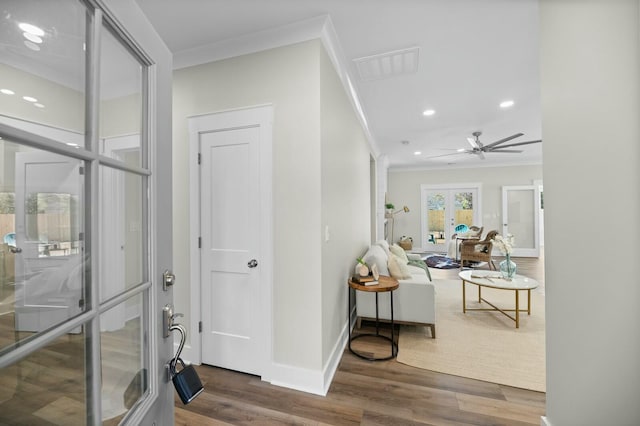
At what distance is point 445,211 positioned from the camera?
863 cm

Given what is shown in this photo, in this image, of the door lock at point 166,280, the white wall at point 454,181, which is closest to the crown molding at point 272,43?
the door lock at point 166,280

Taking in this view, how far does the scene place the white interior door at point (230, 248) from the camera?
7.15ft

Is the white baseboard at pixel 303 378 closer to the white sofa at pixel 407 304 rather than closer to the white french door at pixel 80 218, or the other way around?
the white sofa at pixel 407 304

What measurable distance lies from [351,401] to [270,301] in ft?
2.96

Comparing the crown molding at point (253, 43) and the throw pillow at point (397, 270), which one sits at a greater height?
the crown molding at point (253, 43)

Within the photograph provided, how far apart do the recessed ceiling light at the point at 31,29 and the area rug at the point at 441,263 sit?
6985 mm

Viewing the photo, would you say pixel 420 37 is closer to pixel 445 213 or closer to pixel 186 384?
pixel 186 384

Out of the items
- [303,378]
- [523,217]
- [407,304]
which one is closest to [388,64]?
[407,304]

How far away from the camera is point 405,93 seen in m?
3.33

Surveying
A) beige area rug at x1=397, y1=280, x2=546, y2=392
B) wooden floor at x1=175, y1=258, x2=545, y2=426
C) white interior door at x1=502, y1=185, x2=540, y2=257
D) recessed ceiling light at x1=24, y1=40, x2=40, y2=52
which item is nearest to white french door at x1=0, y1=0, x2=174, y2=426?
recessed ceiling light at x1=24, y1=40, x2=40, y2=52

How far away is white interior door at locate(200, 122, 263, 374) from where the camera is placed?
2.18m

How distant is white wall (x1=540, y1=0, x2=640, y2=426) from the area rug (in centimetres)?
522

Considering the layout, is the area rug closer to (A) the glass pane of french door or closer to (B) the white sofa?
(A) the glass pane of french door

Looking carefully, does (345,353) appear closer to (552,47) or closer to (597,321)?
(597,321)
